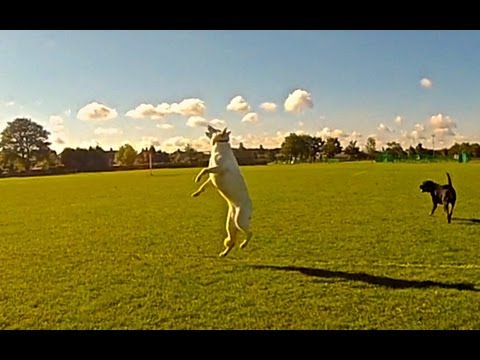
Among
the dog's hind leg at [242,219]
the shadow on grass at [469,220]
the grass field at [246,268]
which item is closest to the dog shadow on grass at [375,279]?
the grass field at [246,268]

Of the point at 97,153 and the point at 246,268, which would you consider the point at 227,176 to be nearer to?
the point at 246,268

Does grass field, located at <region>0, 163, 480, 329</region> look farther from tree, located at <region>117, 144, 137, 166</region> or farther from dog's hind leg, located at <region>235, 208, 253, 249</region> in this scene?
tree, located at <region>117, 144, 137, 166</region>

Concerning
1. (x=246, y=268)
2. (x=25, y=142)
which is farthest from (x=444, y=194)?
(x=25, y=142)

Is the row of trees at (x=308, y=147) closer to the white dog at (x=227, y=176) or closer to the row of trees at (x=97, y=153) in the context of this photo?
the row of trees at (x=97, y=153)

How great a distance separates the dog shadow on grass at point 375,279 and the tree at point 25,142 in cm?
216

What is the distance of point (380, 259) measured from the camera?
3277 mm

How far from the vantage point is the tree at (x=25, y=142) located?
13.4 ft

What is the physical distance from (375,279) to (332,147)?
2636mm

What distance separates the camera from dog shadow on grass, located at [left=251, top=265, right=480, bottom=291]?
8.55ft

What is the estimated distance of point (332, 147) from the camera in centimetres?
526

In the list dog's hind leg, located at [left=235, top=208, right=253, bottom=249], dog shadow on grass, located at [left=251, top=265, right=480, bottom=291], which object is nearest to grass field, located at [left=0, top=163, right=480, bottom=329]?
dog shadow on grass, located at [left=251, top=265, right=480, bottom=291]

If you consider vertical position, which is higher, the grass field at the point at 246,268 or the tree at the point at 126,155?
the tree at the point at 126,155
